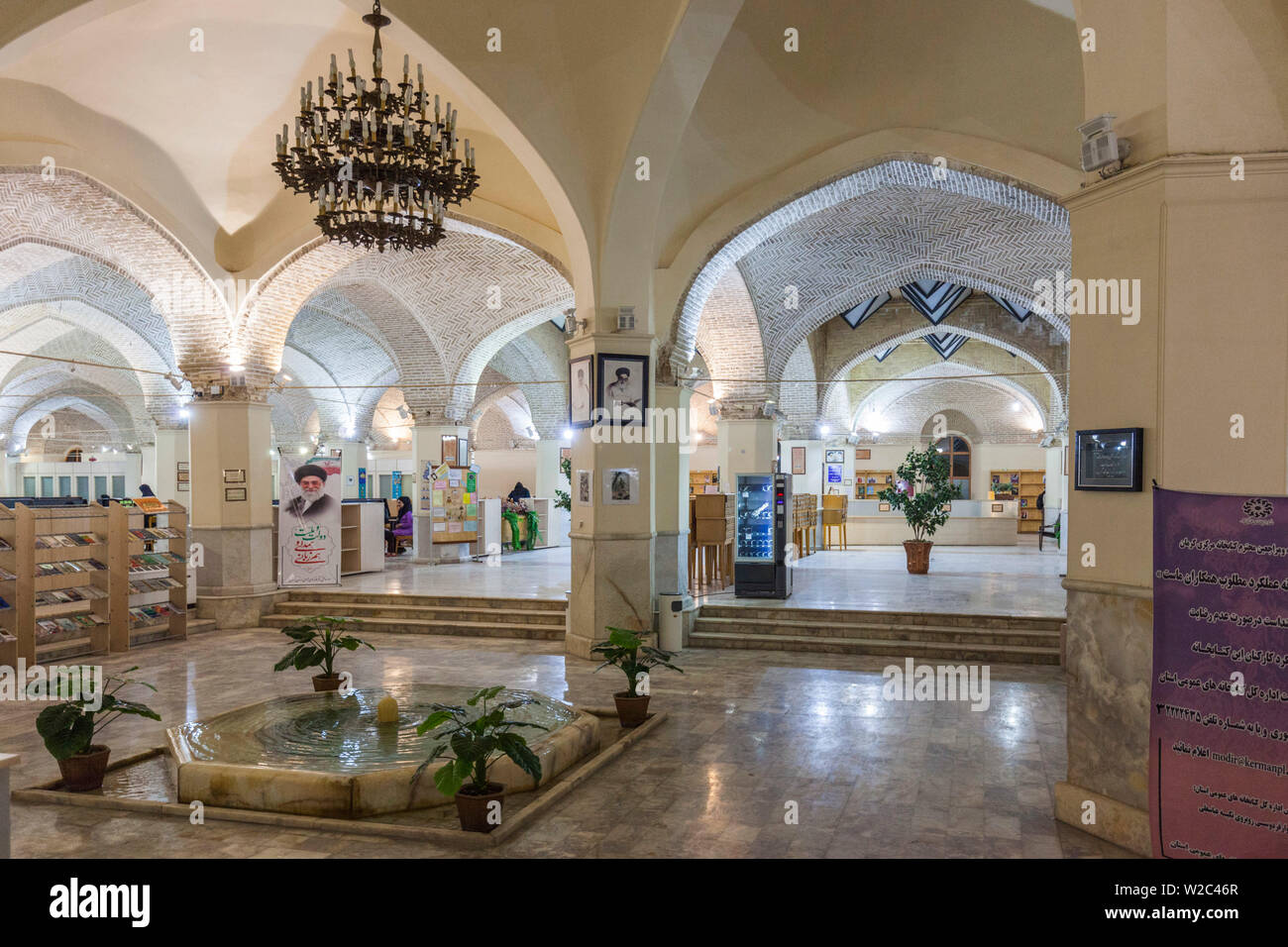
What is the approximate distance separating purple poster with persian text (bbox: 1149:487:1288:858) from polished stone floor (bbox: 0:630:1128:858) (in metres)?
0.47

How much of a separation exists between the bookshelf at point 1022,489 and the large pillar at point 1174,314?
22766mm

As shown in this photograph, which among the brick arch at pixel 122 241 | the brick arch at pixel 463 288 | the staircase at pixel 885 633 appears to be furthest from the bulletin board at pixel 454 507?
the staircase at pixel 885 633

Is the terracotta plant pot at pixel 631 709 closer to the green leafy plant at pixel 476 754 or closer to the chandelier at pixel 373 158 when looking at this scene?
the green leafy plant at pixel 476 754

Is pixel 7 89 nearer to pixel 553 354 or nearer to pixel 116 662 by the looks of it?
pixel 116 662

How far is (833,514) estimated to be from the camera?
765 inches

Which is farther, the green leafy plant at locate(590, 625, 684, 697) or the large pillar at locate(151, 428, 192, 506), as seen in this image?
the large pillar at locate(151, 428, 192, 506)

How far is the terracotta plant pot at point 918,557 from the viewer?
13.8m

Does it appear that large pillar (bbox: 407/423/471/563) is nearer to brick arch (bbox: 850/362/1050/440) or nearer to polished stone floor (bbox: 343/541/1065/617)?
polished stone floor (bbox: 343/541/1065/617)

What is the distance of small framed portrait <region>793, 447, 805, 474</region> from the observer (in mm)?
19750

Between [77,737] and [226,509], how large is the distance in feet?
21.7

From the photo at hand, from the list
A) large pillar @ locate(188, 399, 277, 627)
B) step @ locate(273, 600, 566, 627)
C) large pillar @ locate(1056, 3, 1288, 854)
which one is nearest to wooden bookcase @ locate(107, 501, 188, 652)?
large pillar @ locate(188, 399, 277, 627)

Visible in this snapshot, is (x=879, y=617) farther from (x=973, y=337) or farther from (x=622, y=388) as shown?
(x=973, y=337)

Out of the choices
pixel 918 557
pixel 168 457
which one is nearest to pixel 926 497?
pixel 918 557
